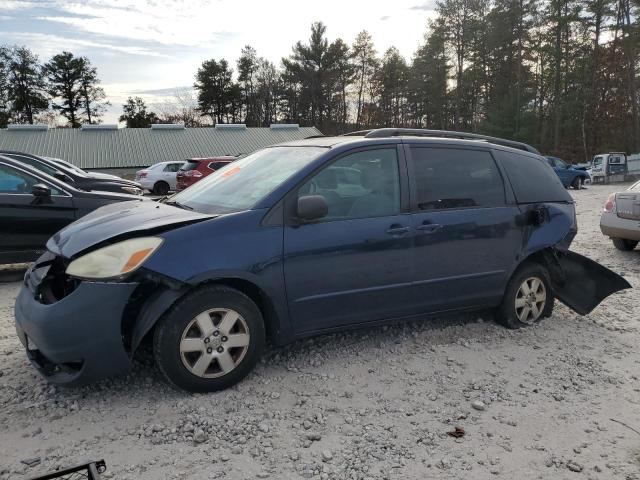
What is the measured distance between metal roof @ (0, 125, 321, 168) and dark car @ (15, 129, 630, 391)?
3107 cm

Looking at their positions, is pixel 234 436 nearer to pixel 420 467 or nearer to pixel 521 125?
pixel 420 467

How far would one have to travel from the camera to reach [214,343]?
3221 mm

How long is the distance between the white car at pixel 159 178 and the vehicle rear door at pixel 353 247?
1971cm

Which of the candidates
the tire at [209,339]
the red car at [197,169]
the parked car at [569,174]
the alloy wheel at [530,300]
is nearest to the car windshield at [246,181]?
the tire at [209,339]

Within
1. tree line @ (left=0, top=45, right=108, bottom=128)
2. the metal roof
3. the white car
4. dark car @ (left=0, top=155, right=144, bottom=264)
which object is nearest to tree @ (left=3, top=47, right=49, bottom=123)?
tree line @ (left=0, top=45, right=108, bottom=128)

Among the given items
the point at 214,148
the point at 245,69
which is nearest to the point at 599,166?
the point at 214,148

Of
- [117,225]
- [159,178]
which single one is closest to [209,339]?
[117,225]

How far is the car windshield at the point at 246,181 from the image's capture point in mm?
3611

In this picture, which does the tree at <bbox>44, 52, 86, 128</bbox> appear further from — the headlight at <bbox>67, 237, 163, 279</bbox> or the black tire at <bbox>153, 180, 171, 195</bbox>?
the headlight at <bbox>67, 237, 163, 279</bbox>

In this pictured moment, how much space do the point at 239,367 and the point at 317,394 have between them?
55 centimetres

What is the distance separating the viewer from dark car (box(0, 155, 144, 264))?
20.5ft

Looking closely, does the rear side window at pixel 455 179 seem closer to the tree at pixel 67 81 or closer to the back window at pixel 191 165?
the back window at pixel 191 165

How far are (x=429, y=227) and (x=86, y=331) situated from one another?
253 cm

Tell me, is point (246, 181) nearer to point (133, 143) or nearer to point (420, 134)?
point (420, 134)
